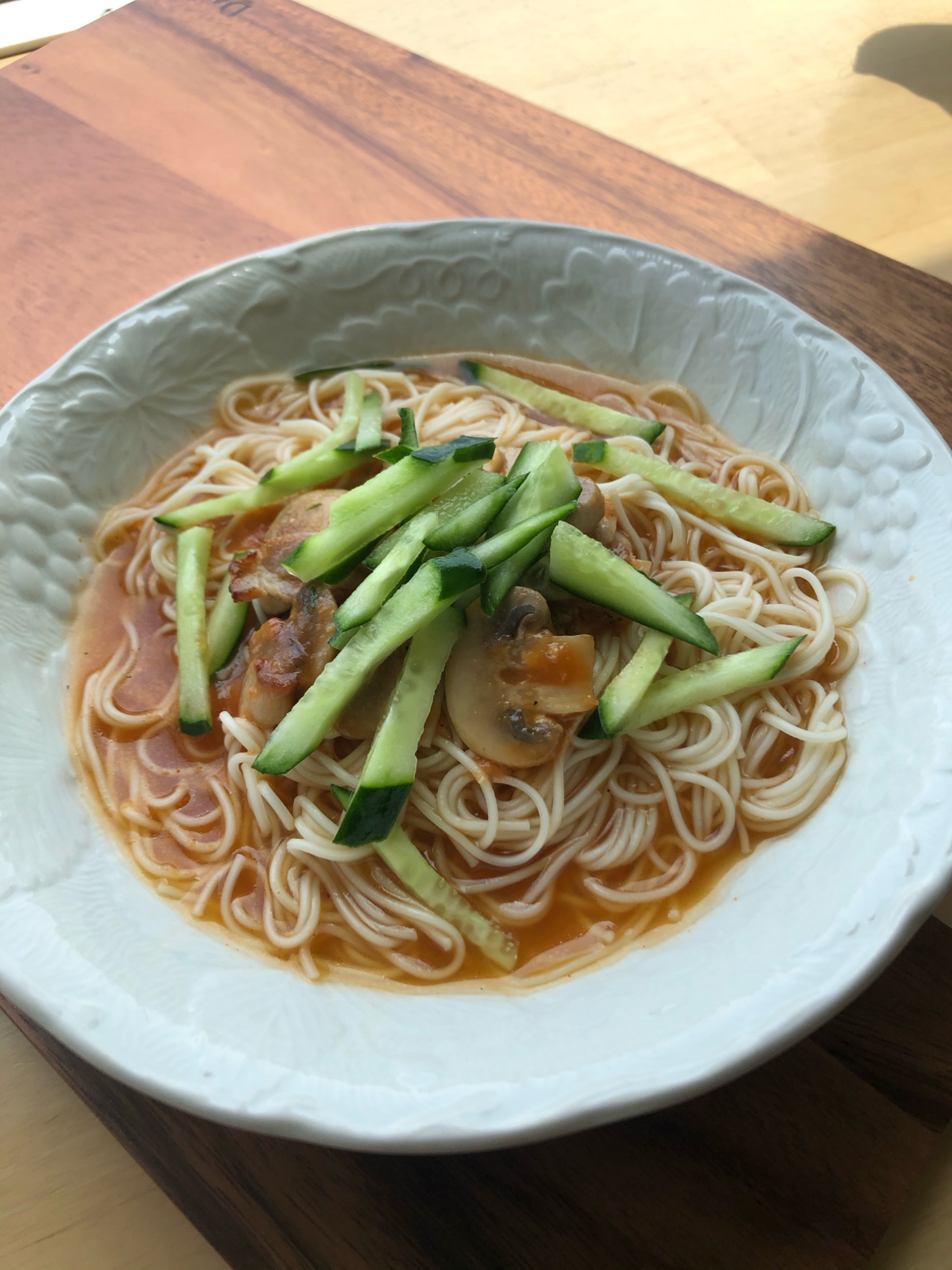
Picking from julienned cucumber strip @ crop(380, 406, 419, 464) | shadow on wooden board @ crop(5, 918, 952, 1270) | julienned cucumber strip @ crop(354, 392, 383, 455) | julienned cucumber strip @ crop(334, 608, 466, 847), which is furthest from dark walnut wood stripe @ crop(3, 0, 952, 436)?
shadow on wooden board @ crop(5, 918, 952, 1270)

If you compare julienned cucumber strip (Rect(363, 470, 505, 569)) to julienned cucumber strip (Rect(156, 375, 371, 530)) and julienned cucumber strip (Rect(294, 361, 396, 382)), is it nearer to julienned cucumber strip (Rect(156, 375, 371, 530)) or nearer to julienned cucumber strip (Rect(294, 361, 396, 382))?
julienned cucumber strip (Rect(156, 375, 371, 530))

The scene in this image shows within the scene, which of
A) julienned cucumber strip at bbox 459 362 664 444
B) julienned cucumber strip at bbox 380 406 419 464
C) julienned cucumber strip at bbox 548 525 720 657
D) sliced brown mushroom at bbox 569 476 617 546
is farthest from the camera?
julienned cucumber strip at bbox 459 362 664 444

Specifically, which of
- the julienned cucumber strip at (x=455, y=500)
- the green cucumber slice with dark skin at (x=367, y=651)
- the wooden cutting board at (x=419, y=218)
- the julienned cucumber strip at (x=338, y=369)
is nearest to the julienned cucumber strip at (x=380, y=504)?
the julienned cucumber strip at (x=455, y=500)

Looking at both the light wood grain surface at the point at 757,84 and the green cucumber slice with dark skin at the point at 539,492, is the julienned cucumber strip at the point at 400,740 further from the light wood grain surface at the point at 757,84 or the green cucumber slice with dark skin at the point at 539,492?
the light wood grain surface at the point at 757,84

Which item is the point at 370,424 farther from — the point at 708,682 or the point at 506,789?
the point at 708,682

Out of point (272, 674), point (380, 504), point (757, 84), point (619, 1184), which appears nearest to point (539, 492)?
point (380, 504)

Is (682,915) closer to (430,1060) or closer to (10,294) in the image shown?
(430,1060)
